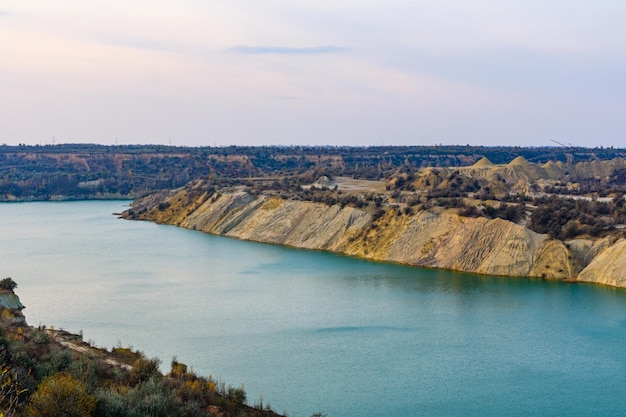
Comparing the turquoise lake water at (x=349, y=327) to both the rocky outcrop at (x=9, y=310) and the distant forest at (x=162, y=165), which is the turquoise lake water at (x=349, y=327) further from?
the distant forest at (x=162, y=165)

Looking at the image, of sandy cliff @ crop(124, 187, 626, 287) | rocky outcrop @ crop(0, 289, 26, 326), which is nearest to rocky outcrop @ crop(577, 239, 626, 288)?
sandy cliff @ crop(124, 187, 626, 287)

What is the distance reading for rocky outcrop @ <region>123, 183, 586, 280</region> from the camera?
36.2 metres

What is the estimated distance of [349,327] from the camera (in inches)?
Result: 997

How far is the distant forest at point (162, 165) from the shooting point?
9331cm

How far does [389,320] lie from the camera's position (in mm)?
26516

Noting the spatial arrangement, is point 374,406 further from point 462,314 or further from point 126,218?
point 126,218

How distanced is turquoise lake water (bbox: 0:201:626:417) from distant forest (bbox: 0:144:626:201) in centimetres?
4309

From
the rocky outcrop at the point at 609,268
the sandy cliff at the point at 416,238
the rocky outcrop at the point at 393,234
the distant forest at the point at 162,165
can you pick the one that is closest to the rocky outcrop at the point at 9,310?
the sandy cliff at the point at 416,238

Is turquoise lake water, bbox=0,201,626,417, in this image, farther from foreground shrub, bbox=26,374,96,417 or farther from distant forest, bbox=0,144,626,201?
distant forest, bbox=0,144,626,201

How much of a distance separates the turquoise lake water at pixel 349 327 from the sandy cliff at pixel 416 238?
5.16 ft

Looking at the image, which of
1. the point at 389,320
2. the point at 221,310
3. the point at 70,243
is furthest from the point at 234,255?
the point at 389,320

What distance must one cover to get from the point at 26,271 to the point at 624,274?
95.5 ft

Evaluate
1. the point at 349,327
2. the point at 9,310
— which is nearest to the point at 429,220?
the point at 349,327

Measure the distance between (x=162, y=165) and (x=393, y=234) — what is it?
74.0 m
